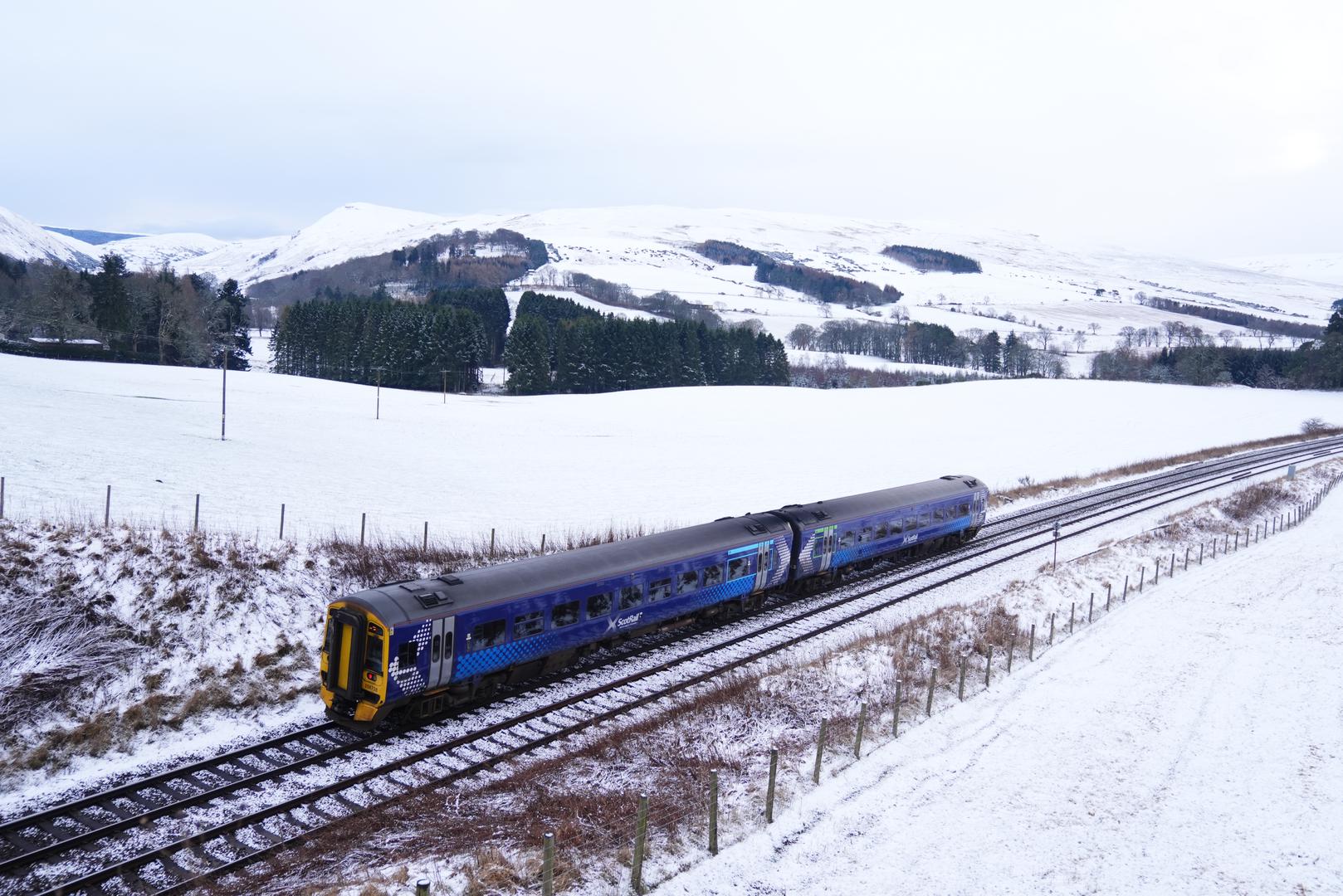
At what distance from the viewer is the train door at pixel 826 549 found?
2709cm

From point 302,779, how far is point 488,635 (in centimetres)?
423

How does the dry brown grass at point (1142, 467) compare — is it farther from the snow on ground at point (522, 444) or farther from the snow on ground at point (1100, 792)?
the snow on ground at point (1100, 792)

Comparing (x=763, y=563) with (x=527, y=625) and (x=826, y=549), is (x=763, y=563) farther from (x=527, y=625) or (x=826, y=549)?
(x=527, y=625)

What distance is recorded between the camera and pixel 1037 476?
187 feet

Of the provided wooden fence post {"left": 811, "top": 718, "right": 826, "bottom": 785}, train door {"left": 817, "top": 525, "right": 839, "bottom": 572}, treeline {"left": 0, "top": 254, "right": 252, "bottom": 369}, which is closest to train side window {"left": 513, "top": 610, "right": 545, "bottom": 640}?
wooden fence post {"left": 811, "top": 718, "right": 826, "bottom": 785}

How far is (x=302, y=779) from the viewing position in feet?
46.9

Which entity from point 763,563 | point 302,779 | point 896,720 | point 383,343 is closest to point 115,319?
point 383,343

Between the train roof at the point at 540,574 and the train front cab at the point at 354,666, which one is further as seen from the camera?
the train roof at the point at 540,574

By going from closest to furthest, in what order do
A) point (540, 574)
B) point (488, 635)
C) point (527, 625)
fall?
point (488, 635) → point (527, 625) → point (540, 574)

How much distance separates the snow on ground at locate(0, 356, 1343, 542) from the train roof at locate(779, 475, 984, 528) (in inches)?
350

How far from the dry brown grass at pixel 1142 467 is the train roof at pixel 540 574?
29.0 meters

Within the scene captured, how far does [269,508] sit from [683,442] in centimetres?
3962

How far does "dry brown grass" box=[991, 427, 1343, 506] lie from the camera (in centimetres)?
4975

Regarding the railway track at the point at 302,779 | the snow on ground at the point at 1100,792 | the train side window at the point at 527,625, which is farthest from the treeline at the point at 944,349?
the train side window at the point at 527,625
